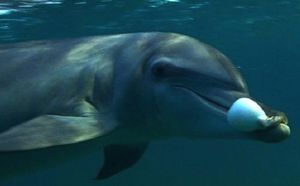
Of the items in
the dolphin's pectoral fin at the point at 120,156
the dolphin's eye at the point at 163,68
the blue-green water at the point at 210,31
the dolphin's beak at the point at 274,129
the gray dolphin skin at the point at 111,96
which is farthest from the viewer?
the blue-green water at the point at 210,31

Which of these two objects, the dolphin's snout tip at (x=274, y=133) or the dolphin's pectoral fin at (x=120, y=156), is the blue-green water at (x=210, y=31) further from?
the dolphin's snout tip at (x=274, y=133)

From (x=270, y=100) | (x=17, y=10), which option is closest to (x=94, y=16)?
(x=17, y=10)

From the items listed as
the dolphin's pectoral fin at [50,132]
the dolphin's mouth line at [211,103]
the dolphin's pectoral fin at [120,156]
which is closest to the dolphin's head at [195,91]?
the dolphin's mouth line at [211,103]

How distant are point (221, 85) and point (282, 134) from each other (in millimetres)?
779

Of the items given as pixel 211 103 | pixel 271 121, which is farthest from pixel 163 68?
pixel 271 121

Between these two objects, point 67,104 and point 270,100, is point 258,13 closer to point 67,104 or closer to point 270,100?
point 67,104

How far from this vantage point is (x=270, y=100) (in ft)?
191

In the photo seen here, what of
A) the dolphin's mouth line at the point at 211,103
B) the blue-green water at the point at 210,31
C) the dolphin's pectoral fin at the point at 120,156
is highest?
the dolphin's mouth line at the point at 211,103

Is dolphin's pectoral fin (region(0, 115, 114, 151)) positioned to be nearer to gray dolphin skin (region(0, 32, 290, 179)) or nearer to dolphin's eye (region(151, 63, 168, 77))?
gray dolphin skin (region(0, 32, 290, 179))

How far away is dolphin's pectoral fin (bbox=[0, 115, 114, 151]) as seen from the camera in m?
5.66

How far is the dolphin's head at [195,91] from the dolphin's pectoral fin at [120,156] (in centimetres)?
121

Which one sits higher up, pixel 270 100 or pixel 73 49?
pixel 73 49

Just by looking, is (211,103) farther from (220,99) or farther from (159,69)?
(159,69)

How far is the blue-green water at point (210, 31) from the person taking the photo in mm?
22094
